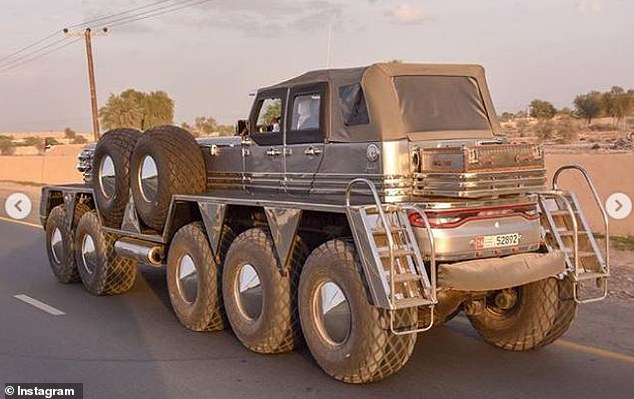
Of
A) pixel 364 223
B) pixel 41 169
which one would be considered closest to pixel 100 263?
pixel 364 223

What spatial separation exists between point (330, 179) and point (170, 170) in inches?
82.3

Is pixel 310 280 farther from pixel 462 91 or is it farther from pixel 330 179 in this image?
pixel 462 91

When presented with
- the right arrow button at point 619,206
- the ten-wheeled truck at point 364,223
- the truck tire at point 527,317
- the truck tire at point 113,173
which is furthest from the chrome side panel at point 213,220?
the right arrow button at point 619,206

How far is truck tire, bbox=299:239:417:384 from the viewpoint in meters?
5.99

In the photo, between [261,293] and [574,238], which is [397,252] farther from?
[574,238]

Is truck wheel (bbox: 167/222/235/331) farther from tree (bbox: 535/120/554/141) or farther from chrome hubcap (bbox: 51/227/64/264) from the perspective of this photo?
tree (bbox: 535/120/554/141)

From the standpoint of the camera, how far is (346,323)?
6.28 m

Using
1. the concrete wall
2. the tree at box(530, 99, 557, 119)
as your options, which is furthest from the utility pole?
the tree at box(530, 99, 557, 119)

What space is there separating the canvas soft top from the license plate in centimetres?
107

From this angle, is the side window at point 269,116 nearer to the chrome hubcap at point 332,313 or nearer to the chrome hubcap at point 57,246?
the chrome hubcap at point 332,313

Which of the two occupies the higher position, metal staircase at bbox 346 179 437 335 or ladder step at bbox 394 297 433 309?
metal staircase at bbox 346 179 437 335

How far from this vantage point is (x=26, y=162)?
1853 inches

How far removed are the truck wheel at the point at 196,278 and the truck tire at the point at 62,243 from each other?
117 inches

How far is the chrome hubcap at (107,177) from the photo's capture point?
956cm
